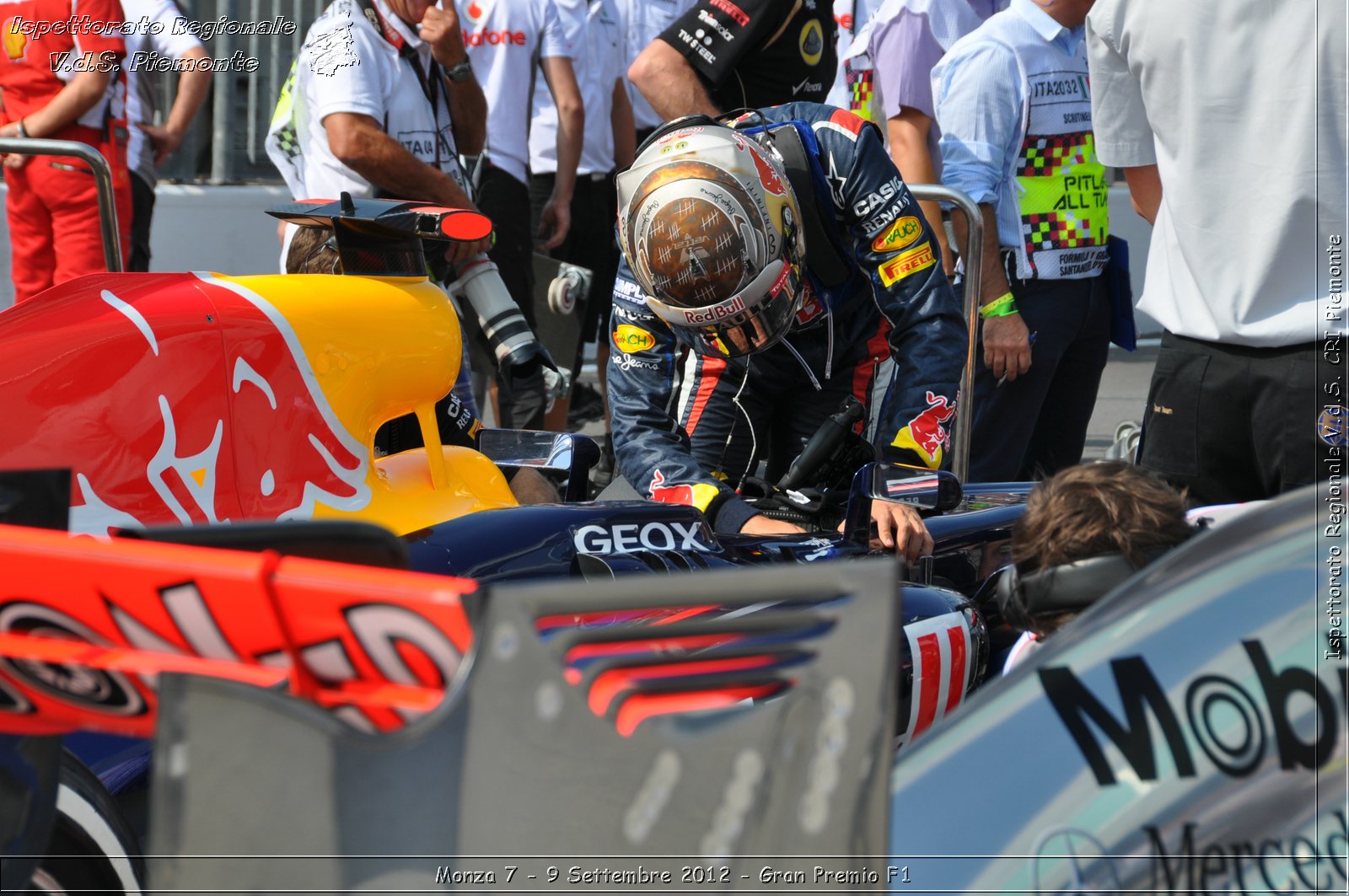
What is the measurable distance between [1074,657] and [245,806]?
76 centimetres

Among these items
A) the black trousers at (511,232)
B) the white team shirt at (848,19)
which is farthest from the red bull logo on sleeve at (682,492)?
the white team shirt at (848,19)

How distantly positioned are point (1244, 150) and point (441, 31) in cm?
297

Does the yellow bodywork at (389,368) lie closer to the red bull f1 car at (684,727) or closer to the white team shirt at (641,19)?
the red bull f1 car at (684,727)

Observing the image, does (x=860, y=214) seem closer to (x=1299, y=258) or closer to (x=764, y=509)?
(x=764, y=509)

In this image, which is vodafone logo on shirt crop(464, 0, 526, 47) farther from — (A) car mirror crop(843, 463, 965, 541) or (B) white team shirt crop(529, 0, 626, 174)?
(A) car mirror crop(843, 463, 965, 541)

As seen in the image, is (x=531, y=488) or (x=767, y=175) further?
(x=531, y=488)

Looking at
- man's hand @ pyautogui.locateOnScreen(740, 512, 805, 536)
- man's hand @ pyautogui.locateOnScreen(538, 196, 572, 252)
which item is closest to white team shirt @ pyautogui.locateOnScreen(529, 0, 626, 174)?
man's hand @ pyautogui.locateOnScreen(538, 196, 572, 252)

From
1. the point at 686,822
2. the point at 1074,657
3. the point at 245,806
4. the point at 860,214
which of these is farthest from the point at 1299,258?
the point at 245,806

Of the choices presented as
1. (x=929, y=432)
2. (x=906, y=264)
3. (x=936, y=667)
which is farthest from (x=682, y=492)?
(x=936, y=667)

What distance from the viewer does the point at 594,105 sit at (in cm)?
657

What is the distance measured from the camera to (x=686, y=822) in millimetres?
1222

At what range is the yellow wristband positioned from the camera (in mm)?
4367

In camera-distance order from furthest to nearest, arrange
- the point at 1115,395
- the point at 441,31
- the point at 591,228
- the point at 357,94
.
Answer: the point at 1115,395 < the point at 591,228 < the point at 441,31 < the point at 357,94

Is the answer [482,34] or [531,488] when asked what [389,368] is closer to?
[531,488]
